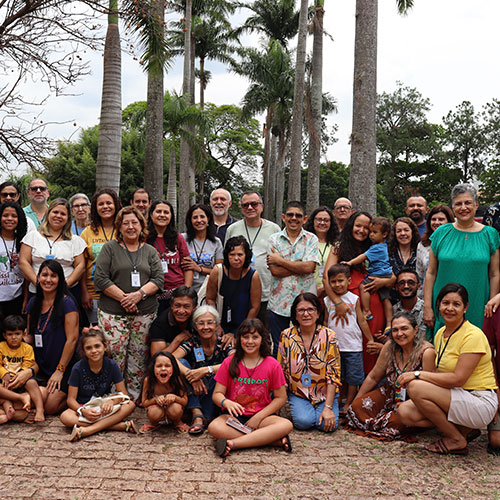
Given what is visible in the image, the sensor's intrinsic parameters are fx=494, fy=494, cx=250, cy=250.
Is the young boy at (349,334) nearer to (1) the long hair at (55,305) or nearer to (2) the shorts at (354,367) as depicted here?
(2) the shorts at (354,367)

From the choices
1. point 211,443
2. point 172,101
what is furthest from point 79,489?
point 172,101

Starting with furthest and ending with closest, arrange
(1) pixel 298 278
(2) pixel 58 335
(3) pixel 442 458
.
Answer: (1) pixel 298 278
(2) pixel 58 335
(3) pixel 442 458

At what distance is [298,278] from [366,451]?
1925mm

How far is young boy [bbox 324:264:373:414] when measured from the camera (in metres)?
5.29

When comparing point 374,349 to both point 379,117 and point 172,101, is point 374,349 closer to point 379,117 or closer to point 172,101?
point 172,101

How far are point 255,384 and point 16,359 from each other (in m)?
2.46

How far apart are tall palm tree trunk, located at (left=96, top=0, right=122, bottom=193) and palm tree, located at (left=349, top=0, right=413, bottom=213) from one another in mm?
4752

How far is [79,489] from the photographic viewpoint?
11.6 feet

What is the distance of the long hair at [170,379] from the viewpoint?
4.76 metres

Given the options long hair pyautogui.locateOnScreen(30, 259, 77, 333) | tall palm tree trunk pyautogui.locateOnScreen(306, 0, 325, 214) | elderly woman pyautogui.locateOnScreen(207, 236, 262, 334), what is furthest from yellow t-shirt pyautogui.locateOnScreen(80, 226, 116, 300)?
tall palm tree trunk pyautogui.locateOnScreen(306, 0, 325, 214)

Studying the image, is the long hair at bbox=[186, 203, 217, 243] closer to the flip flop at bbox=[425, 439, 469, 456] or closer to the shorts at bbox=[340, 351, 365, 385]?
the shorts at bbox=[340, 351, 365, 385]

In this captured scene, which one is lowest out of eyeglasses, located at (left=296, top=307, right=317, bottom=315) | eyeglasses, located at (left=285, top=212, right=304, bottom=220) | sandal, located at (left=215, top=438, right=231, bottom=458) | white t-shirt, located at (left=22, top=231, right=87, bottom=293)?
sandal, located at (left=215, top=438, right=231, bottom=458)

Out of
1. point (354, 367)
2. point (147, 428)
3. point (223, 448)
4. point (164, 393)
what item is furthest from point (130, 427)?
point (354, 367)

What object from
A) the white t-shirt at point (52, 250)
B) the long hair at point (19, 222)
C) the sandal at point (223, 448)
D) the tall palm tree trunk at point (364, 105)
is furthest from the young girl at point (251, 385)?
the tall palm tree trunk at point (364, 105)
